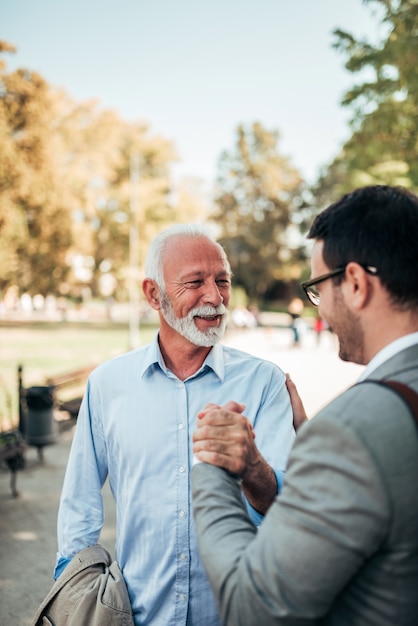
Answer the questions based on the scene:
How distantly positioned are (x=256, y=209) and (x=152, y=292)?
46.8 metres

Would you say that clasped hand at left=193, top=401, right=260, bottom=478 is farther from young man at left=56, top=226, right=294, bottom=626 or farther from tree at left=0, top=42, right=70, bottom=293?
tree at left=0, top=42, right=70, bottom=293

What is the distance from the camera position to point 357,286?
1176 mm

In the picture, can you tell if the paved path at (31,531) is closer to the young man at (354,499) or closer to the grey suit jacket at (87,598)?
the grey suit jacket at (87,598)

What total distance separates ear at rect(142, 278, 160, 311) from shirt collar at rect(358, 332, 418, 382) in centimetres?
127

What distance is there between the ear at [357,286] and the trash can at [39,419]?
22.9 ft

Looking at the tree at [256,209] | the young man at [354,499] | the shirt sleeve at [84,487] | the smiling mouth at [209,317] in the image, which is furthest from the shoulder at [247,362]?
the tree at [256,209]

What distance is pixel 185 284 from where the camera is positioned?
2174 millimetres

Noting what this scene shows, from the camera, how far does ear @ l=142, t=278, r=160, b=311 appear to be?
7.48 ft

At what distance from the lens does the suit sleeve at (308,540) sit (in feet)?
3.04

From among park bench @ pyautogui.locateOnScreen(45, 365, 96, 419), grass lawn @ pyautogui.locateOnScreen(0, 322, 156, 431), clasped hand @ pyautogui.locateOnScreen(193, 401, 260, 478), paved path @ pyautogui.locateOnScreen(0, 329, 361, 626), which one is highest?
clasped hand @ pyautogui.locateOnScreen(193, 401, 260, 478)

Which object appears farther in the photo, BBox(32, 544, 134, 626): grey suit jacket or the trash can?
the trash can

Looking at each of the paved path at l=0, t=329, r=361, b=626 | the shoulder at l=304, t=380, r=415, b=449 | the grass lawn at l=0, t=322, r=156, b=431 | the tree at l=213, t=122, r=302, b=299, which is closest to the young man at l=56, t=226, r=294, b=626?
the paved path at l=0, t=329, r=361, b=626

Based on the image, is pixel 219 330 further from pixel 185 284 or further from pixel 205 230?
pixel 205 230

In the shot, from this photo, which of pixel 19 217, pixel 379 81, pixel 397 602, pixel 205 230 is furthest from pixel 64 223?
pixel 397 602
